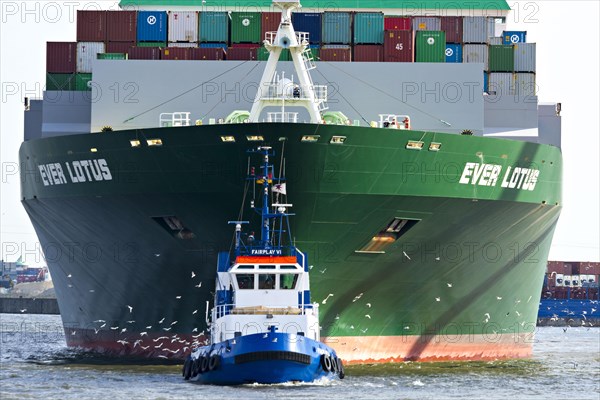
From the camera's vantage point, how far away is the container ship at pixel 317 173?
123 ft

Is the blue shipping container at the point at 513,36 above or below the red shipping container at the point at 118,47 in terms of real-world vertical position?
above

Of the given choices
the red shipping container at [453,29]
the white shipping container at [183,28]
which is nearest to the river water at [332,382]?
the white shipping container at [183,28]

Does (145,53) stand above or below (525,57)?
below

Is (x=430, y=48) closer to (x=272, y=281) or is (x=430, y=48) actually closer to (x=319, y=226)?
(x=319, y=226)

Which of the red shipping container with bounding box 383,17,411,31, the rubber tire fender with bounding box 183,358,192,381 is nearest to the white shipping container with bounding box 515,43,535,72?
the red shipping container with bounding box 383,17,411,31

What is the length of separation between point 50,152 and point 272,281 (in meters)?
10.9

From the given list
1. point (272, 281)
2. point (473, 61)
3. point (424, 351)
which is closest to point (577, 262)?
A: point (473, 61)

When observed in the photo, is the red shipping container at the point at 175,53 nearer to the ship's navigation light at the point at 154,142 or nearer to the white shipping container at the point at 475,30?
the ship's navigation light at the point at 154,142

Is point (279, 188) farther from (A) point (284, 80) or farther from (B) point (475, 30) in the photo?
(B) point (475, 30)

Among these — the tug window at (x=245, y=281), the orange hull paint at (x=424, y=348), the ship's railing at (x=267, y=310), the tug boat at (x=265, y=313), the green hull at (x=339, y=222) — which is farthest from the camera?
the orange hull paint at (x=424, y=348)

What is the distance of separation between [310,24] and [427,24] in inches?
232

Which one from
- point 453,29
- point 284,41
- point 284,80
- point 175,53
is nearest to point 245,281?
point 284,80

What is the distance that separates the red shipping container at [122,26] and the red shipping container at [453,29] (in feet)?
38.7

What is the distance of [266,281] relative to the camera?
112ft
